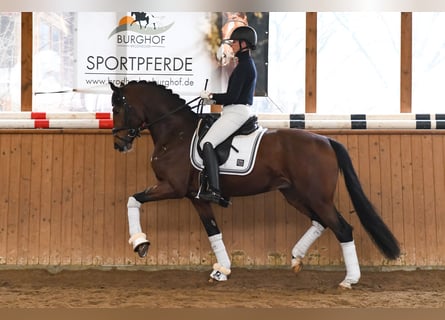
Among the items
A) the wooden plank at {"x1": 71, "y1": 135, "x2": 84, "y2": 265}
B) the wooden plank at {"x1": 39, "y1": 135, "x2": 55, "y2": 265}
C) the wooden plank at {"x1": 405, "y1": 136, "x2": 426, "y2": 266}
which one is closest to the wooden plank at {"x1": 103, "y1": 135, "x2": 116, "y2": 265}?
the wooden plank at {"x1": 71, "y1": 135, "x2": 84, "y2": 265}

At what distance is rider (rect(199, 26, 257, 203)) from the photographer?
4047mm

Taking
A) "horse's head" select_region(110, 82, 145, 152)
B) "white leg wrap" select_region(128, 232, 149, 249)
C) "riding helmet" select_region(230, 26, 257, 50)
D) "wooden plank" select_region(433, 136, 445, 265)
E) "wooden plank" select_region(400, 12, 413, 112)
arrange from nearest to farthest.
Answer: "white leg wrap" select_region(128, 232, 149, 249) < "riding helmet" select_region(230, 26, 257, 50) < "horse's head" select_region(110, 82, 145, 152) < "wooden plank" select_region(433, 136, 445, 265) < "wooden plank" select_region(400, 12, 413, 112)

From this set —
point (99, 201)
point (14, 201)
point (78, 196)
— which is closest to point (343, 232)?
point (99, 201)

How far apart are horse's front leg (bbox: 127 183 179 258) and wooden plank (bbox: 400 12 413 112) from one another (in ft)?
8.44

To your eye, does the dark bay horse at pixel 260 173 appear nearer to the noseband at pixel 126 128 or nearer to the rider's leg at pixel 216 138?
the noseband at pixel 126 128

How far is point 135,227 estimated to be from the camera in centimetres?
405

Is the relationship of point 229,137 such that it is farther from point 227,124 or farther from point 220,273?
point 220,273

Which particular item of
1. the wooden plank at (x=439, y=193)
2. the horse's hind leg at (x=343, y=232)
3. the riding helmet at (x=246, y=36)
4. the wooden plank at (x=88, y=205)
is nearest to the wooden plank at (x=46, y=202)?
the wooden plank at (x=88, y=205)

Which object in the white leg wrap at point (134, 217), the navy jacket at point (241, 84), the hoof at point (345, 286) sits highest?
the navy jacket at point (241, 84)

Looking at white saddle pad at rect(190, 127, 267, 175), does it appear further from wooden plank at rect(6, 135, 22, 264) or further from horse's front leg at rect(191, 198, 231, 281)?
wooden plank at rect(6, 135, 22, 264)

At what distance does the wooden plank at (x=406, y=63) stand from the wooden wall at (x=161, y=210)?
34 centimetres

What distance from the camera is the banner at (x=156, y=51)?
501cm

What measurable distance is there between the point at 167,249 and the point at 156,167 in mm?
1088

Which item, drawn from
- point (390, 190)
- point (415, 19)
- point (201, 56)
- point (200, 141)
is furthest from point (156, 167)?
point (415, 19)
